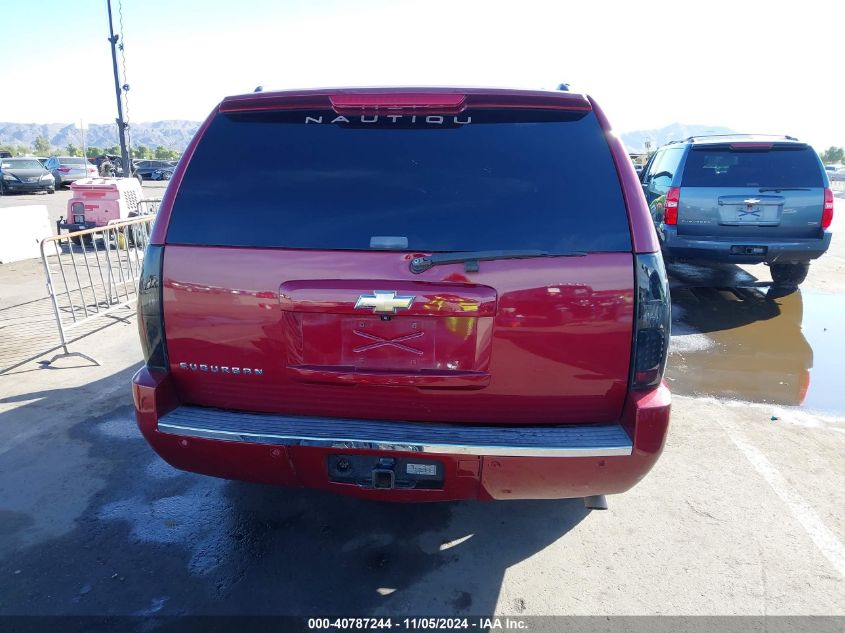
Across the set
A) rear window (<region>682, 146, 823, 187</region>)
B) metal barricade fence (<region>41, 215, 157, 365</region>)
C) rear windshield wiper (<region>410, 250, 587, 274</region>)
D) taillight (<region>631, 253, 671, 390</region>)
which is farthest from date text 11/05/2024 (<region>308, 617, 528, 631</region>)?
rear window (<region>682, 146, 823, 187</region>)

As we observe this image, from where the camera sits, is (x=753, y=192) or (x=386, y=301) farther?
(x=753, y=192)

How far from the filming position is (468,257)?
7.37 ft

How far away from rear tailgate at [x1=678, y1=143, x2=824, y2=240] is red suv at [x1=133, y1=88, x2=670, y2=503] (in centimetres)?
558

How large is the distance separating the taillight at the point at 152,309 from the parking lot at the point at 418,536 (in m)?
1.09

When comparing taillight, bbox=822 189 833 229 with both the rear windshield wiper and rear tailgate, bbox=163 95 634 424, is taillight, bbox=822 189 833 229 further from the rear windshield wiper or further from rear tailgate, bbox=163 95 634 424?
the rear windshield wiper

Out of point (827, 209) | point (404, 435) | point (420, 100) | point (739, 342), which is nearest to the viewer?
point (404, 435)

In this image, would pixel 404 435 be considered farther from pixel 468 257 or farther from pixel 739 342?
pixel 739 342

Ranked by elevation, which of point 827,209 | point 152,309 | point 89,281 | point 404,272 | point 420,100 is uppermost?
point 420,100

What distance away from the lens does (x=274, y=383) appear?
2473mm

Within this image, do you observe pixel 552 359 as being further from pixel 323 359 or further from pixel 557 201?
pixel 323 359

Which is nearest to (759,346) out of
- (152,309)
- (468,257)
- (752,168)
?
(752,168)

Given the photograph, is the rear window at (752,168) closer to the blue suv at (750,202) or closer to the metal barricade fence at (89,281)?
the blue suv at (750,202)

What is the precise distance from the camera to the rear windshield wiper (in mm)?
2238

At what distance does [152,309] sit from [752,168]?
7.50 metres
